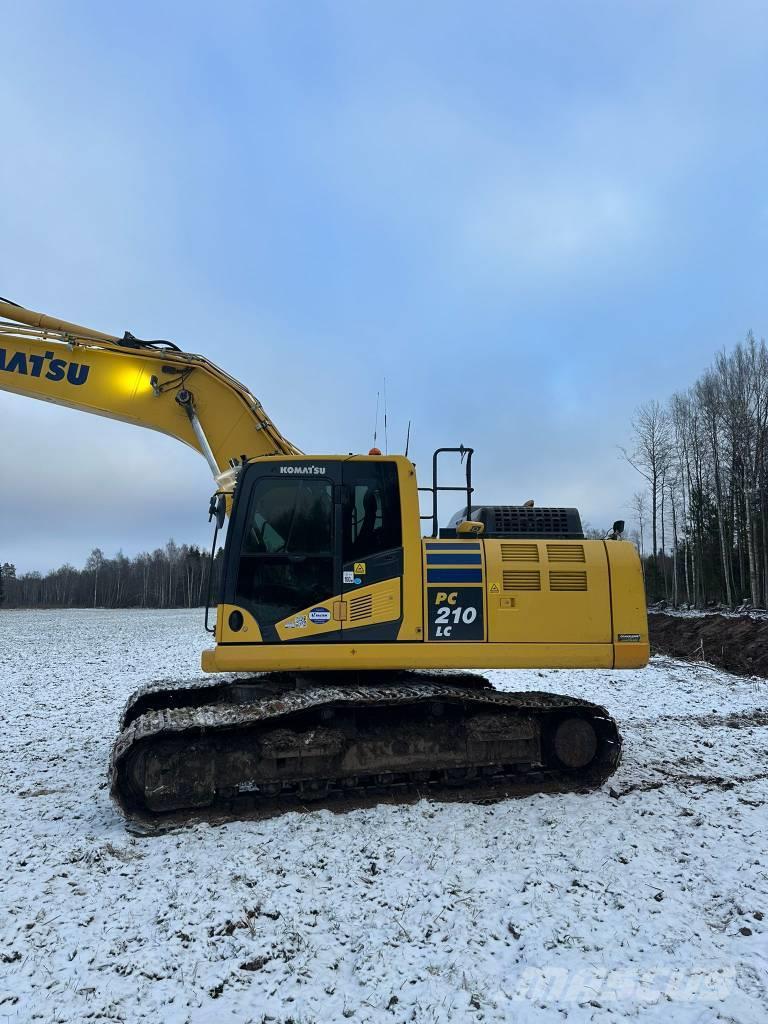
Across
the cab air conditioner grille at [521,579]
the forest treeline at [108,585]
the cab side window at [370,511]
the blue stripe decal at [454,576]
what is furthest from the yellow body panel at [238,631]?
the forest treeline at [108,585]

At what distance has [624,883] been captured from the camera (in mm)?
4520

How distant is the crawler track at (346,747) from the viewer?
17.9 feet

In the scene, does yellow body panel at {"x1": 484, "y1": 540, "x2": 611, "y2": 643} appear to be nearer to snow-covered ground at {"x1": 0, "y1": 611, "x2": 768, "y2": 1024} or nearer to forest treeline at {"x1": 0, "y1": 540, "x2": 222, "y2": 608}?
snow-covered ground at {"x1": 0, "y1": 611, "x2": 768, "y2": 1024}

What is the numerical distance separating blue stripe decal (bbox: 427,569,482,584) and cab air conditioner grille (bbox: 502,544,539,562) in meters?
0.35

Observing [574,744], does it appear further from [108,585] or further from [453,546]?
[108,585]

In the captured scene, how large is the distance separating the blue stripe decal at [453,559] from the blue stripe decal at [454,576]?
0.07 meters

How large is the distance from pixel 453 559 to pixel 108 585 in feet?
364

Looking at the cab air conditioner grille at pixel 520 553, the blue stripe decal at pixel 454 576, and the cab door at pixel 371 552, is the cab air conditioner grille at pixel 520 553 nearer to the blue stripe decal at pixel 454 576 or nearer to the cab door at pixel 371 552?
the blue stripe decal at pixel 454 576

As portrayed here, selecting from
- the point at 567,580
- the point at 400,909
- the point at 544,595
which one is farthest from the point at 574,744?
the point at 400,909

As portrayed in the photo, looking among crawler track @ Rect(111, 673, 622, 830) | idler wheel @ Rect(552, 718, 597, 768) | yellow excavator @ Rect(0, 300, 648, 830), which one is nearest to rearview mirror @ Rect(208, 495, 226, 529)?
yellow excavator @ Rect(0, 300, 648, 830)

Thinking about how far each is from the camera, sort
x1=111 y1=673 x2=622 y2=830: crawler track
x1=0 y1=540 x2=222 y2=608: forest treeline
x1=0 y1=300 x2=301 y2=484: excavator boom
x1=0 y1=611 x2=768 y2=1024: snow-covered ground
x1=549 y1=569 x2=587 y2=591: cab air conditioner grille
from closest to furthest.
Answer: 1. x1=0 y1=611 x2=768 y2=1024: snow-covered ground
2. x1=111 y1=673 x2=622 y2=830: crawler track
3. x1=549 y1=569 x2=587 y2=591: cab air conditioner grille
4. x1=0 y1=300 x2=301 y2=484: excavator boom
5. x1=0 y1=540 x2=222 y2=608: forest treeline

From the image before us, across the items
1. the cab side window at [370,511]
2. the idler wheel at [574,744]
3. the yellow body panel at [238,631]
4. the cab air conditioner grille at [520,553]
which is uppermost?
the cab side window at [370,511]

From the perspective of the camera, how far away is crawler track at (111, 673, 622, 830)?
5.45 meters

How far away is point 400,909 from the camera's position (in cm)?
416
